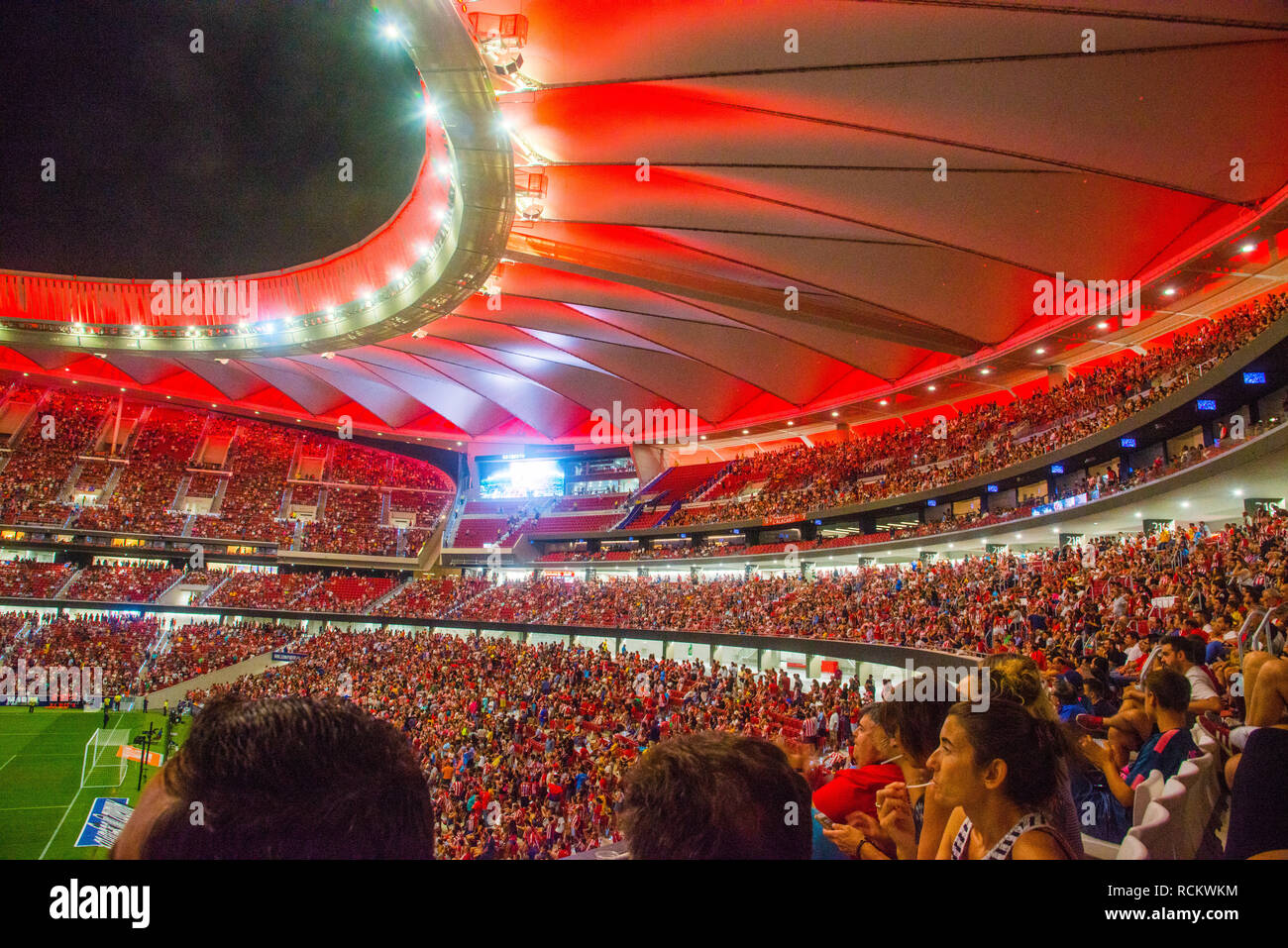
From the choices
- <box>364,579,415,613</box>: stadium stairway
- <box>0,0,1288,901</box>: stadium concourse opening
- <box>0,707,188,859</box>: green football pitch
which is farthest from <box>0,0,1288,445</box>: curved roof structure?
<box>364,579,415,613</box>: stadium stairway

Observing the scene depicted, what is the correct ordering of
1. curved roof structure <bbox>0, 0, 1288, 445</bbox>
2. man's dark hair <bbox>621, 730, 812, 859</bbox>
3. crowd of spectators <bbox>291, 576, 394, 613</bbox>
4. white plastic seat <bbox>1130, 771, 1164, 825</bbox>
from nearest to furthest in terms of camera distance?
man's dark hair <bbox>621, 730, 812, 859</bbox>
white plastic seat <bbox>1130, 771, 1164, 825</bbox>
curved roof structure <bbox>0, 0, 1288, 445</bbox>
crowd of spectators <bbox>291, 576, 394, 613</bbox>

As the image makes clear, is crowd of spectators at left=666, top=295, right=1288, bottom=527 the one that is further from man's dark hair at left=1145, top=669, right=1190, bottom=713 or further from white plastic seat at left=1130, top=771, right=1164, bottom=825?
white plastic seat at left=1130, top=771, right=1164, bottom=825

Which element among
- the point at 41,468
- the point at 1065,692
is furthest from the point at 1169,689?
the point at 41,468

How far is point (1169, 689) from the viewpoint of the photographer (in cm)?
347

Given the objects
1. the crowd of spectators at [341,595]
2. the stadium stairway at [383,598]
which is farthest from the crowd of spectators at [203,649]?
the stadium stairway at [383,598]

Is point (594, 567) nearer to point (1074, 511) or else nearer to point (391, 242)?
point (391, 242)

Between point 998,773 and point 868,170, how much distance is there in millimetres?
17844

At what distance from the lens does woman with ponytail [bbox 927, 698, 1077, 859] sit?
181 cm

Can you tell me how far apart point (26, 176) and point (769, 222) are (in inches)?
1233

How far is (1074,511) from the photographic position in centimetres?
2075

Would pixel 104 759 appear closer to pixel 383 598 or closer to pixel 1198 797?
pixel 1198 797

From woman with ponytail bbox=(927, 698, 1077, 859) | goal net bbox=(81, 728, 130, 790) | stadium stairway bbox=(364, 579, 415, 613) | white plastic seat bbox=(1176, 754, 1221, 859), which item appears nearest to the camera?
woman with ponytail bbox=(927, 698, 1077, 859)

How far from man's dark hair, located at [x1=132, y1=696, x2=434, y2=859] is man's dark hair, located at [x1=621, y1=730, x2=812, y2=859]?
0.36m

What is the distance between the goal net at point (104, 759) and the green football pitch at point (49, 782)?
10cm
